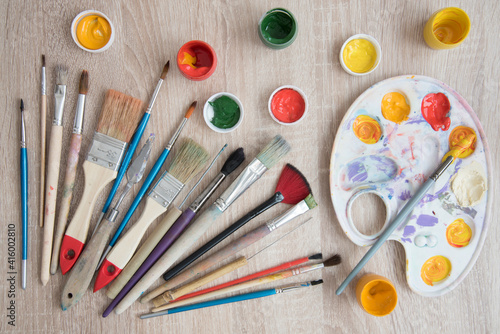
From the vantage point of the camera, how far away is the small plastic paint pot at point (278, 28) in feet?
4.46

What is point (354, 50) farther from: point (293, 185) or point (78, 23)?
point (78, 23)

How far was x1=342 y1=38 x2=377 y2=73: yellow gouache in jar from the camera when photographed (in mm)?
1430

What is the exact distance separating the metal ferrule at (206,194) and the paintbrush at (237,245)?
0.18 meters

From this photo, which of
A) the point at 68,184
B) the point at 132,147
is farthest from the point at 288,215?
the point at 68,184

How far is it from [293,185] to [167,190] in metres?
0.45

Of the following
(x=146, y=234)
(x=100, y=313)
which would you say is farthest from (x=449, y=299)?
(x=100, y=313)

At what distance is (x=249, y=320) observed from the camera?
1.42 metres

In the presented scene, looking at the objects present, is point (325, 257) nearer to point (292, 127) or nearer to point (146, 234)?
point (292, 127)

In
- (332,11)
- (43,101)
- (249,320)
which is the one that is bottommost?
(249,320)

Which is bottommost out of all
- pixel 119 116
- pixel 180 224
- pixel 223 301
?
pixel 223 301

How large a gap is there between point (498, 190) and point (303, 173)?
757mm

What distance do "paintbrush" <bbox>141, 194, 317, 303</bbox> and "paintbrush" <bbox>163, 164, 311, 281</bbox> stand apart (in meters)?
0.03

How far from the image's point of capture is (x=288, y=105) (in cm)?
142

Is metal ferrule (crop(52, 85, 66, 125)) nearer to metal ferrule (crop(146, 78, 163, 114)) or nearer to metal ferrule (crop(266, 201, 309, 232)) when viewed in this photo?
metal ferrule (crop(146, 78, 163, 114))
